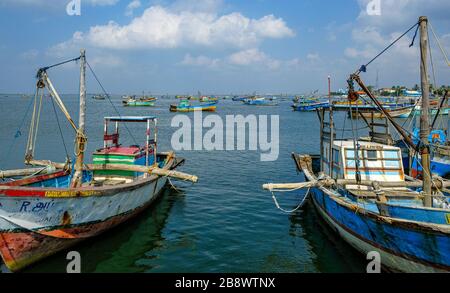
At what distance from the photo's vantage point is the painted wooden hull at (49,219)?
9727mm

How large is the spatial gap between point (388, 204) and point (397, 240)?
3.30 ft

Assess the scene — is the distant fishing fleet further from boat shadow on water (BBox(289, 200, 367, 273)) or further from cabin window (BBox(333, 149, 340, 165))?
boat shadow on water (BBox(289, 200, 367, 273))

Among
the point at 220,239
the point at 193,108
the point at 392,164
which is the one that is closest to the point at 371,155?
the point at 392,164

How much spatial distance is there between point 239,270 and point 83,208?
5.47m

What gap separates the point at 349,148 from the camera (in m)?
13.7

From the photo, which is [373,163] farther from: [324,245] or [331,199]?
[324,245]

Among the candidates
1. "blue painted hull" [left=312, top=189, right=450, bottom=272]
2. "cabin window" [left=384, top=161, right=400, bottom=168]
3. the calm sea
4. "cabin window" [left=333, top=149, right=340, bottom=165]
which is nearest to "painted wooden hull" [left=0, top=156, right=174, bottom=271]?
the calm sea

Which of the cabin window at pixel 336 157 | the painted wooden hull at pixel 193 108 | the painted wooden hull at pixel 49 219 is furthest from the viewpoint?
the painted wooden hull at pixel 193 108

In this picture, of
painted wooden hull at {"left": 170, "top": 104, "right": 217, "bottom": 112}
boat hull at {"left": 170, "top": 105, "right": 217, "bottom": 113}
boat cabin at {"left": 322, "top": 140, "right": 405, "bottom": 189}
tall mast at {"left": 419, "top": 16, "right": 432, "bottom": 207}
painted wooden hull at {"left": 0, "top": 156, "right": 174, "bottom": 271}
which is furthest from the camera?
painted wooden hull at {"left": 170, "top": 104, "right": 217, "bottom": 112}

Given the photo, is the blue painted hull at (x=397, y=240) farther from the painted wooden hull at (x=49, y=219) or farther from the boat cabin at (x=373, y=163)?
the painted wooden hull at (x=49, y=219)

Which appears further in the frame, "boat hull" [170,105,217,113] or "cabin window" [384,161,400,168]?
"boat hull" [170,105,217,113]

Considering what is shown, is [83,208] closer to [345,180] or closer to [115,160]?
[115,160]

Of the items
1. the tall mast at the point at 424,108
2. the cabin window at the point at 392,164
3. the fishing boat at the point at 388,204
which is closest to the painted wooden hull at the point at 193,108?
the fishing boat at the point at 388,204

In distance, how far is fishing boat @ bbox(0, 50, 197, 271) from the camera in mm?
9805
